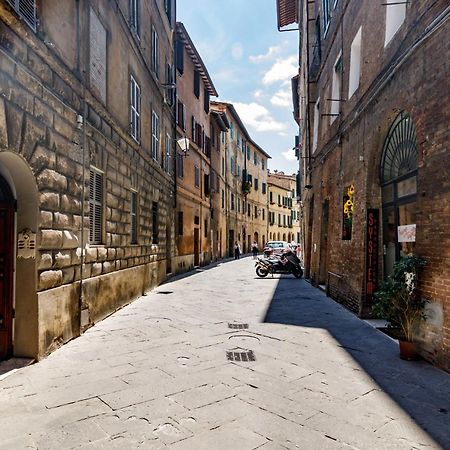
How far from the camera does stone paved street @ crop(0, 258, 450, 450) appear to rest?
291 cm

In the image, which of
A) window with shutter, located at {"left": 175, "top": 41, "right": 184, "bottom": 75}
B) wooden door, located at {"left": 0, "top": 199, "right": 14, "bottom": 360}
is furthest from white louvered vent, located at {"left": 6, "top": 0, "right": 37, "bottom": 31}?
window with shutter, located at {"left": 175, "top": 41, "right": 184, "bottom": 75}

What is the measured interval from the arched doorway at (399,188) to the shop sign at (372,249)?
0.51ft

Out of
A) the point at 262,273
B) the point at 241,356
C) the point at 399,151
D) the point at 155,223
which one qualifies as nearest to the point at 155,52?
the point at 155,223

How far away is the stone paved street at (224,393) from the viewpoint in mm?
2908

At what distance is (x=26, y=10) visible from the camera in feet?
14.8

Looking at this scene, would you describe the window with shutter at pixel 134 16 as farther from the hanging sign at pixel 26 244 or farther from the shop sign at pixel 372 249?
the shop sign at pixel 372 249

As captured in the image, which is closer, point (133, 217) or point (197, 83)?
point (133, 217)

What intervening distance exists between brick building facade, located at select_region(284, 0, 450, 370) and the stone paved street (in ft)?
3.66

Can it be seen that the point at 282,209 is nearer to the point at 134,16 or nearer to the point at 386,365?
the point at 134,16

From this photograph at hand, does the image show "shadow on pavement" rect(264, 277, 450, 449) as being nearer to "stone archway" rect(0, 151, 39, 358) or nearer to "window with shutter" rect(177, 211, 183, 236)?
"stone archway" rect(0, 151, 39, 358)

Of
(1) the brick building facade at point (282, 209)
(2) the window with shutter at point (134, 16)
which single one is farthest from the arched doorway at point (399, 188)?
(1) the brick building facade at point (282, 209)

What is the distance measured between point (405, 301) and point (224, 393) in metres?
2.74

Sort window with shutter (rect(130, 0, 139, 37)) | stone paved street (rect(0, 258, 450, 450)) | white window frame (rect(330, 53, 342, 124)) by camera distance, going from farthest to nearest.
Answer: white window frame (rect(330, 53, 342, 124)), window with shutter (rect(130, 0, 139, 37)), stone paved street (rect(0, 258, 450, 450))

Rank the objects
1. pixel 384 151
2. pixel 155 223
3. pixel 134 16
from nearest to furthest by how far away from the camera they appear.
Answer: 1. pixel 384 151
2. pixel 134 16
3. pixel 155 223
